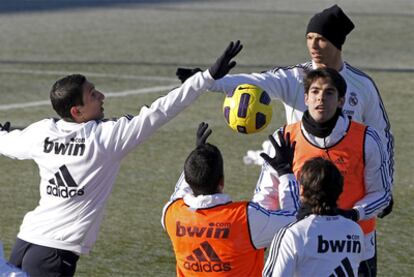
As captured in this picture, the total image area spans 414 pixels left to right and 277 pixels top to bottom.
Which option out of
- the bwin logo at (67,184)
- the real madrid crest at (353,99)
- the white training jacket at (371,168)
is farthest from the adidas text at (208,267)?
the real madrid crest at (353,99)

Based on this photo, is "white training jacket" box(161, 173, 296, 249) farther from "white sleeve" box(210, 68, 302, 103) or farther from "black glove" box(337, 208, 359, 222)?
"white sleeve" box(210, 68, 302, 103)

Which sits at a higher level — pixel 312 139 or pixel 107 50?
pixel 107 50

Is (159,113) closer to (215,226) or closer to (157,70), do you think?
(215,226)

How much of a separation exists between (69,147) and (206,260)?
155cm

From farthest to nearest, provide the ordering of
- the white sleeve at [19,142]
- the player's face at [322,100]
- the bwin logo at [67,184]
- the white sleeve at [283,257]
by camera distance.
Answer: the white sleeve at [19,142] → the bwin logo at [67,184] → the player's face at [322,100] → the white sleeve at [283,257]

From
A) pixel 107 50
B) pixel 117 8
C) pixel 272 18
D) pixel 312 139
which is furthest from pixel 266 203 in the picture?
pixel 117 8

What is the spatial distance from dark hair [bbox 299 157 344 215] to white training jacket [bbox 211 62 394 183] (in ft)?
5.70

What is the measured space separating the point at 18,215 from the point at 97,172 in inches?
187

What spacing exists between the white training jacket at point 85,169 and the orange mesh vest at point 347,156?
2.41 ft

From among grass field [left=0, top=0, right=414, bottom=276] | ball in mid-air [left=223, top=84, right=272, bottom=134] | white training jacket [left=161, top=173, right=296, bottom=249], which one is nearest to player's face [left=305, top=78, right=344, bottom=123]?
white training jacket [left=161, top=173, right=296, bottom=249]

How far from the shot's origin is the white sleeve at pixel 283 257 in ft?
22.4

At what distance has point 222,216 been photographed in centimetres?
732

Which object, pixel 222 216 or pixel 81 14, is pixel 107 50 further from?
pixel 222 216

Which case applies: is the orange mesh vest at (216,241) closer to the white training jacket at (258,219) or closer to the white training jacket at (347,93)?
the white training jacket at (258,219)
